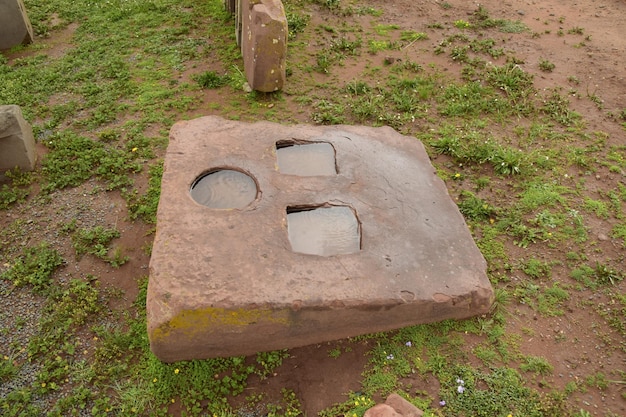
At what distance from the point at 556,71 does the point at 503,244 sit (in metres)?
4.29

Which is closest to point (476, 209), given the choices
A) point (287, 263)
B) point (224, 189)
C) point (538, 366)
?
point (538, 366)

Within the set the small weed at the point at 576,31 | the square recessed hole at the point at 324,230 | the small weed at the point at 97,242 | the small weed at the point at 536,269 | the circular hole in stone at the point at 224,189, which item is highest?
the small weed at the point at 576,31

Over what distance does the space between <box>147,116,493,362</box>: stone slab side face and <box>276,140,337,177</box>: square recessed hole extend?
0.33 feet

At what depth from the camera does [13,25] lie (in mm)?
7789

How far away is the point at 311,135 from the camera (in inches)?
210

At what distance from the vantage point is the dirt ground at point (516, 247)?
4066 millimetres

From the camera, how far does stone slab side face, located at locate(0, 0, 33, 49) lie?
766 centimetres

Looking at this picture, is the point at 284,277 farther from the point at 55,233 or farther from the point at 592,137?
the point at 592,137

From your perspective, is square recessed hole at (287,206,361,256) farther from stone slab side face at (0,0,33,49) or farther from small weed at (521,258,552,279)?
stone slab side face at (0,0,33,49)

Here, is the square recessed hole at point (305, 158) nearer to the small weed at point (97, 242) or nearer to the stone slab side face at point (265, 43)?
the small weed at point (97, 242)

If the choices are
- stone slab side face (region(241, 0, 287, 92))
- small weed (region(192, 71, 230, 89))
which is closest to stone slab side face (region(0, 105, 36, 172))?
small weed (region(192, 71, 230, 89))

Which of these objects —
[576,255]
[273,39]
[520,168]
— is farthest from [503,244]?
[273,39]

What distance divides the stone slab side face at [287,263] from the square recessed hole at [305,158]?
10 cm

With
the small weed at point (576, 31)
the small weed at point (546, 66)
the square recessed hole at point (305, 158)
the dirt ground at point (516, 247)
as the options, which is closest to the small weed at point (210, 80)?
the dirt ground at point (516, 247)
